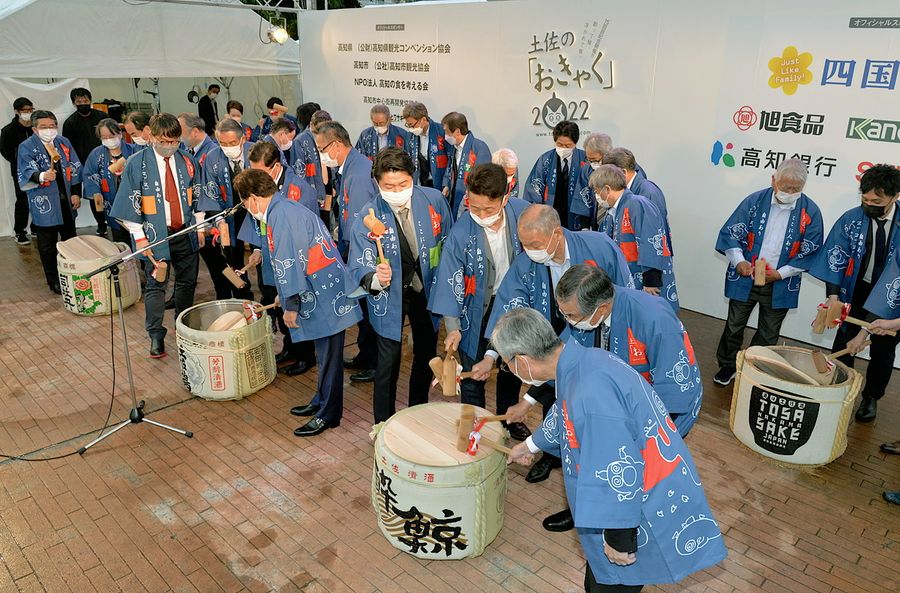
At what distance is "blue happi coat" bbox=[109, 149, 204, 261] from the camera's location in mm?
5488

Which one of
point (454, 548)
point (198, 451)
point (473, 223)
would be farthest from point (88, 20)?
point (454, 548)

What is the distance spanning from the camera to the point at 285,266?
13.7 feet

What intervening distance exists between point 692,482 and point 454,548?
1.47 meters

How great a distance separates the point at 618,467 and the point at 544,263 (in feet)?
5.17

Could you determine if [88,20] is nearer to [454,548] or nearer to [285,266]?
[285,266]

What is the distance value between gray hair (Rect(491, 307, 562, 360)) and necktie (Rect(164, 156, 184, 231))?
4.23 meters

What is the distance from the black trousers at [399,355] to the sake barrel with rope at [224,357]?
3.88ft

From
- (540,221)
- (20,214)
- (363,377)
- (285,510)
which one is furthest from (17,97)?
(540,221)

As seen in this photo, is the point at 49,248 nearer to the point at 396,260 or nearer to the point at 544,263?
the point at 396,260

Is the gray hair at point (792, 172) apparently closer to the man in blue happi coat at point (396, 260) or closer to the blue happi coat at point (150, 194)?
the man in blue happi coat at point (396, 260)

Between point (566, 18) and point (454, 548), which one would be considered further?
point (566, 18)

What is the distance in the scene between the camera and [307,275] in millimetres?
4262

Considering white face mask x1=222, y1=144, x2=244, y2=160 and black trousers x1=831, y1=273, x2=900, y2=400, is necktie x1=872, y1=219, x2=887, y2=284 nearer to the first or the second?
black trousers x1=831, y1=273, x2=900, y2=400

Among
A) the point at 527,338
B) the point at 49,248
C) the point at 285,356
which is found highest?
the point at 527,338
